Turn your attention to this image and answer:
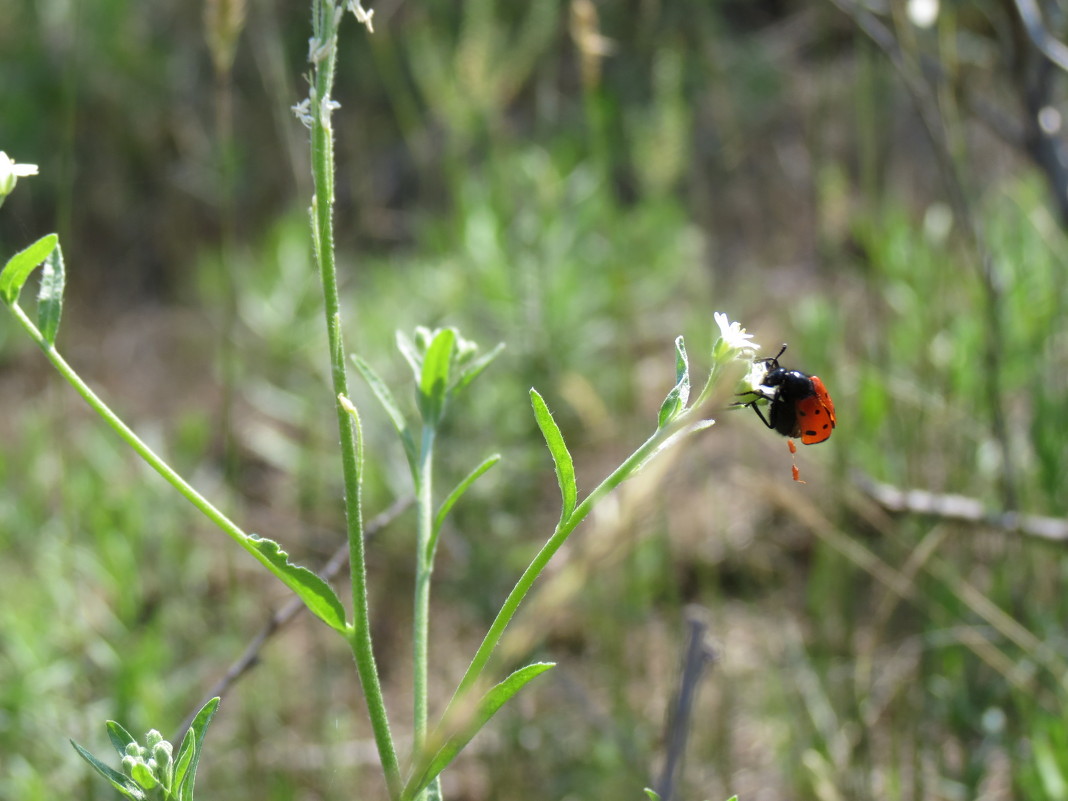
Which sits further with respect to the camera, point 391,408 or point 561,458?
point 391,408

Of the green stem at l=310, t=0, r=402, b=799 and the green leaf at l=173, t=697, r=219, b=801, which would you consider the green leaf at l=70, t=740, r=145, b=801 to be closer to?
Result: the green leaf at l=173, t=697, r=219, b=801

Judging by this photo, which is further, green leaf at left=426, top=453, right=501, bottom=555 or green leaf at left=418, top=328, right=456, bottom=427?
green leaf at left=418, top=328, right=456, bottom=427

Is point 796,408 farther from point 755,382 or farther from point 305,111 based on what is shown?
point 305,111

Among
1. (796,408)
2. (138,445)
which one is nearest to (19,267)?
(138,445)

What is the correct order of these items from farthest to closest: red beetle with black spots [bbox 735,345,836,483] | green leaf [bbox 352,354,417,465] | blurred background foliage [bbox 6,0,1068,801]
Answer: blurred background foliage [bbox 6,0,1068,801], red beetle with black spots [bbox 735,345,836,483], green leaf [bbox 352,354,417,465]

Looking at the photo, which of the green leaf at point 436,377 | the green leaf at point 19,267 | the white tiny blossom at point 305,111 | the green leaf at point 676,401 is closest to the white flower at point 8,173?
the green leaf at point 19,267

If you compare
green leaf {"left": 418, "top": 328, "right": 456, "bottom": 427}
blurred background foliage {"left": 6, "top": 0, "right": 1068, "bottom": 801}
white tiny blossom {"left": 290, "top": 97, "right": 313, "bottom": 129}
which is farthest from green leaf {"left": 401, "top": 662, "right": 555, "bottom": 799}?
white tiny blossom {"left": 290, "top": 97, "right": 313, "bottom": 129}
